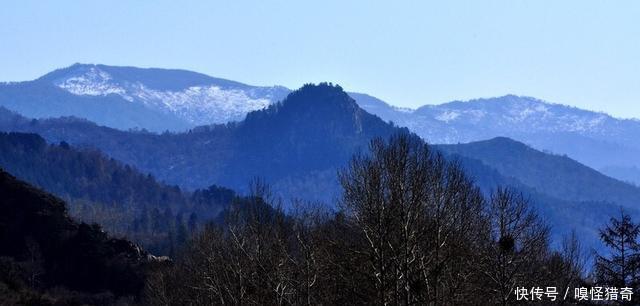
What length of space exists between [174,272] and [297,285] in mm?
46578

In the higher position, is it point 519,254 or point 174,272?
point 519,254

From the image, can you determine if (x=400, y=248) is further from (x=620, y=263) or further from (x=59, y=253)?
(x=59, y=253)

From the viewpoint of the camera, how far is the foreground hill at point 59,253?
459 feet

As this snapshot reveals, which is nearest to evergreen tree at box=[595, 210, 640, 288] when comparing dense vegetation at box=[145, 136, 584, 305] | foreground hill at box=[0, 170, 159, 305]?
dense vegetation at box=[145, 136, 584, 305]

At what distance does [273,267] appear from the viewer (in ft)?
202

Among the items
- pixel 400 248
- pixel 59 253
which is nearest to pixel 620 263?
pixel 400 248

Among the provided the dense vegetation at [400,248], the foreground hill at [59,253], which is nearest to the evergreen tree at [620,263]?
the dense vegetation at [400,248]

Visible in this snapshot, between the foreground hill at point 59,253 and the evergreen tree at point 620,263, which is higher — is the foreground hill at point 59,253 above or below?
below

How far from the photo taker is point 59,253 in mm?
154500

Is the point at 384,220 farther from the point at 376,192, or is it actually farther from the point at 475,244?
the point at 475,244

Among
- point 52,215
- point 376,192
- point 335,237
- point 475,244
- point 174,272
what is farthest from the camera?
point 52,215

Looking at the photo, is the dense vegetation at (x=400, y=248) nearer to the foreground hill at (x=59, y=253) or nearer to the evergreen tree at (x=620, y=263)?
the evergreen tree at (x=620, y=263)

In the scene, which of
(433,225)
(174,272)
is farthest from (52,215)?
(433,225)

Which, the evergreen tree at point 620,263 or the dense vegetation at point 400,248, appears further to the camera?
the evergreen tree at point 620,263
